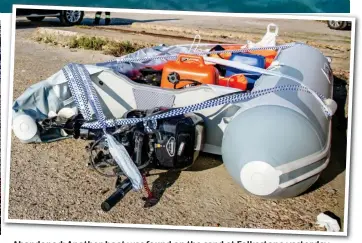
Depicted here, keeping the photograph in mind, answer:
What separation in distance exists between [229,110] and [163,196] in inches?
22.6

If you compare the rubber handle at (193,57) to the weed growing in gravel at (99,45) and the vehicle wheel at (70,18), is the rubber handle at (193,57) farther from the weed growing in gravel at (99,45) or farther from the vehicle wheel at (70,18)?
the vehicle wheel at (70,18)

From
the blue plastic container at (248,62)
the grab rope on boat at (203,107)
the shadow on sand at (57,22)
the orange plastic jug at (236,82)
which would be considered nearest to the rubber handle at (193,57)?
the orange plastic jug at (236,82)

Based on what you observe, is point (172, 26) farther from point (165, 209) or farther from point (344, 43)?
point (165, 209)

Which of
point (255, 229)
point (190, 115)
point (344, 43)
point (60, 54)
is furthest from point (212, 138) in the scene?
point (344, 43)

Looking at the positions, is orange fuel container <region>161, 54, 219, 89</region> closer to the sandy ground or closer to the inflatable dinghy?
the inflatable dinghy

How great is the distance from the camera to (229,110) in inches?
91.2

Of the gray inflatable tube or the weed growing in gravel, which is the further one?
the weed growing in gravel

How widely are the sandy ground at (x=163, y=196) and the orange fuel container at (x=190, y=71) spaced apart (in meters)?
0.46

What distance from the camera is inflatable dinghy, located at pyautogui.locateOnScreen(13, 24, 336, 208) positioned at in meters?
1.93

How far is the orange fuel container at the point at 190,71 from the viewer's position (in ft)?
8.43

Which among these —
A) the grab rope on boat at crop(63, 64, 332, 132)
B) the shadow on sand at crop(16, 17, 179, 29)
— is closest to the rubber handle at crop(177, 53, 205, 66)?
the grab rope on boat at crop(63, 64, 332, 132)

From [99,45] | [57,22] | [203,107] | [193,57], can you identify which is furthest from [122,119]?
[57,22]

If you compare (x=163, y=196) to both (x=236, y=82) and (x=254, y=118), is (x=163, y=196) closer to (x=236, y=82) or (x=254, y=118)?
(x=254, y=118)

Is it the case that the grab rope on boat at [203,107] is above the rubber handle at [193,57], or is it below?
below
